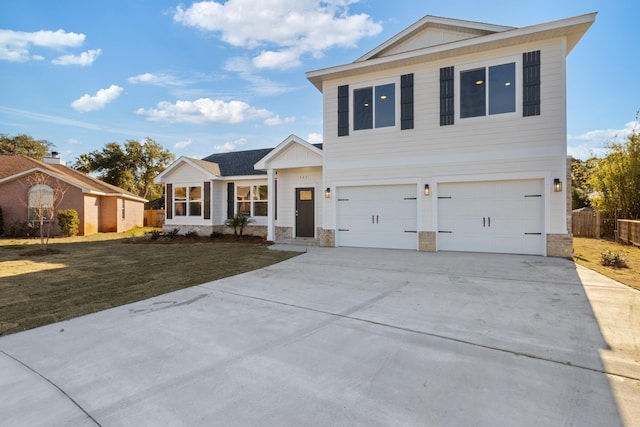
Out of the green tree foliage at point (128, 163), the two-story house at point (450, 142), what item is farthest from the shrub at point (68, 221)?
the green tree foliage at point (128, 163)

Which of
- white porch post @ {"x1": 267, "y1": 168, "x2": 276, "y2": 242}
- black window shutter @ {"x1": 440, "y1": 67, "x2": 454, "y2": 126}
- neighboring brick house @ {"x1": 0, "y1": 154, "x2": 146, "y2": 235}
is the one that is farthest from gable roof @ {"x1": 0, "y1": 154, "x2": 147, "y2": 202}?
black window shutter @ {"x1": 440, "y1": 67, "x2": 454, "y2": 126}

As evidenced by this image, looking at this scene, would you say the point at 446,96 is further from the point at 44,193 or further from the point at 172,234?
the point at 44,193

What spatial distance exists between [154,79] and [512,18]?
16.8 m

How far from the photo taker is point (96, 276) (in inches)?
260

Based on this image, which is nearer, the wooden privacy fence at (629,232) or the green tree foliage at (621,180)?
the wooden privacy fence at (629,232)

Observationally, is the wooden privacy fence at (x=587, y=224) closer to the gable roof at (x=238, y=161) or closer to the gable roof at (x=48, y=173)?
the gable roof at (x=238, y=161)

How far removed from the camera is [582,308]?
13.7ft

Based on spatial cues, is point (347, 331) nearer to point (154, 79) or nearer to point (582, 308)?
point (582, 308)

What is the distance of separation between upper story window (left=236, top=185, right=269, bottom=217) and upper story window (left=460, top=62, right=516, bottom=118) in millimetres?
8839

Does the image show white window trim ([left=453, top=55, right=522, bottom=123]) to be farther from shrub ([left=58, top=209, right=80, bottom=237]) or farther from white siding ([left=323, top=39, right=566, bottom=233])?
shrub ([left=58, top=209, right=80, bottom=237])

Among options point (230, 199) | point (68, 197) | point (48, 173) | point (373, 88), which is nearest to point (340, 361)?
point (373, 88)

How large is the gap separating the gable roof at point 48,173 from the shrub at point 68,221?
4.39 feet

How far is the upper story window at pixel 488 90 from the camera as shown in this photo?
A: 8453mm

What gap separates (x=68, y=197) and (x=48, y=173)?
4.76 feet
